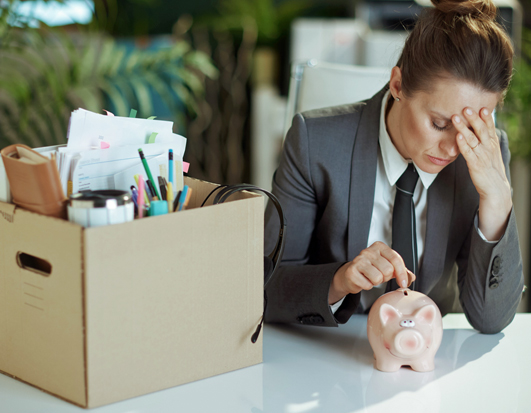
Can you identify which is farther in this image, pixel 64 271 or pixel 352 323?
pixel 352 323

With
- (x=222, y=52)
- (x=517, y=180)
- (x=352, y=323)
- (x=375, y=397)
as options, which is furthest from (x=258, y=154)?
(x=375, y=397)

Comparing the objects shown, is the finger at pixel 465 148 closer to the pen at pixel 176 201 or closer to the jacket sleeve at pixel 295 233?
the jacket sleeve at pixel 295 233

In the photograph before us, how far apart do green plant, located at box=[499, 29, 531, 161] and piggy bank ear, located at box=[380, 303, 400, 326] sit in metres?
1.84

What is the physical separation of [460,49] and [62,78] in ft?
6.32

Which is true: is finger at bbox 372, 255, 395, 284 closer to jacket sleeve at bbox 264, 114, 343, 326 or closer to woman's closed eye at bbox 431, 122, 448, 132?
jacket sleeve at bbox 264, 114, 343, 326

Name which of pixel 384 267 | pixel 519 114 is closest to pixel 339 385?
pixel 384 267

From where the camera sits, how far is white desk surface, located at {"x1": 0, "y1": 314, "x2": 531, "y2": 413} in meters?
0.72

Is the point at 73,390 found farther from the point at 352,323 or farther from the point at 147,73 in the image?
the point at 147,73

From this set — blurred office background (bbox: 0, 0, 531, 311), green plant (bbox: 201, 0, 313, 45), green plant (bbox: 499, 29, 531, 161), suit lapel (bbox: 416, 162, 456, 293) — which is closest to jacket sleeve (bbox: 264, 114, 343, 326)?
suit lapel (bbox: 416, 162, 456, 293)

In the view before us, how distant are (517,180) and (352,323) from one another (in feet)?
7.02

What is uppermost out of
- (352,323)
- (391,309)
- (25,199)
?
(25,199)

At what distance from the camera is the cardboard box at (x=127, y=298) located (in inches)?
26.2

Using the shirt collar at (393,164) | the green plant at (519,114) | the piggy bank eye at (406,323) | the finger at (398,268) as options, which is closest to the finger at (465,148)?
the shirt collar at (393,164)

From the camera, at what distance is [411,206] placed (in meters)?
1.12
